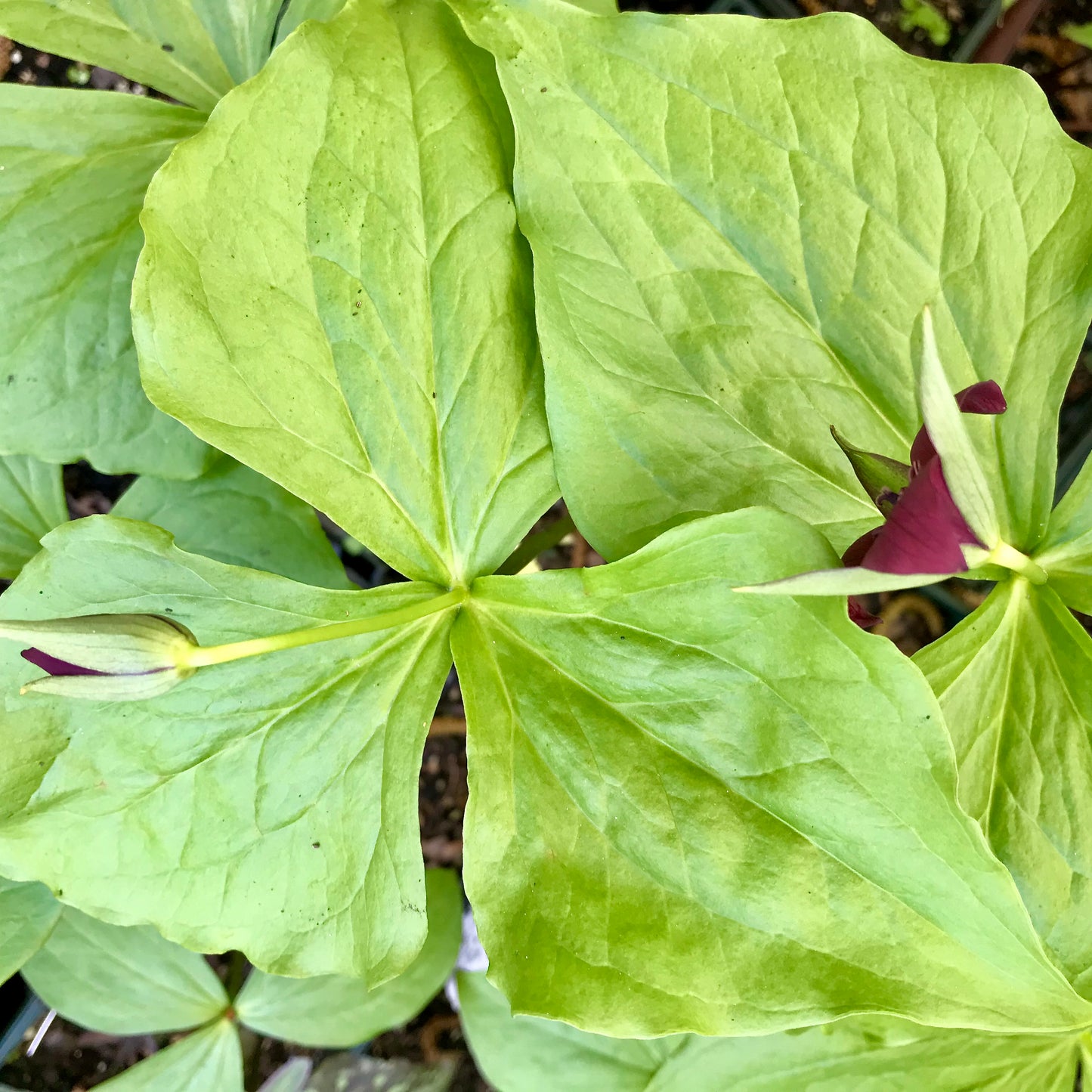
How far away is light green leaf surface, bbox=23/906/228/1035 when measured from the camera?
4.42 feet

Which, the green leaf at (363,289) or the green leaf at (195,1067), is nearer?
the green leaf at (363,289)

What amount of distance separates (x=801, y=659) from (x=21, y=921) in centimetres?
109

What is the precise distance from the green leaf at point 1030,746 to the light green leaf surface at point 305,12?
3.25 feet

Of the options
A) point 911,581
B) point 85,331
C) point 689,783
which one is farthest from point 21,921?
point 911,581

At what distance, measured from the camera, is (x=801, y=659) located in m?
0.72

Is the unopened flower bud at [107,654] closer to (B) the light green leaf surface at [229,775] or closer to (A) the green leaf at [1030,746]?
(B) the light green leaf surface at [229,775]

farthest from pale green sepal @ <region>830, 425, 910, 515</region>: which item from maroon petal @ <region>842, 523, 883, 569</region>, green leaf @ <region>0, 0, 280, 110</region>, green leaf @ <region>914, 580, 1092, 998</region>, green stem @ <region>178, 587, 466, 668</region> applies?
green leaf @ <region>0, 0, 280, 110</region>

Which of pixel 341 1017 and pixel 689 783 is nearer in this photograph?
pixel 689 783

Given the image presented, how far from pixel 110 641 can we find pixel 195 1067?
113cm

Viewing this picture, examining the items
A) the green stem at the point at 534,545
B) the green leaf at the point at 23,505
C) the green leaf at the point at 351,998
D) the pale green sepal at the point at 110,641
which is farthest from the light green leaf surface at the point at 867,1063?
the green leaf at the point at 23,505

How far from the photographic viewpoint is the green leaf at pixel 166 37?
1050mm

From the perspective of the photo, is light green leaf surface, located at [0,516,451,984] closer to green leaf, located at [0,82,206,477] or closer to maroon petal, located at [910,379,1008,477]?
green leaf, located at [0,82,206,477]

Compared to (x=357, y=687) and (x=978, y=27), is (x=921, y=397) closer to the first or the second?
(x=357, y=687)

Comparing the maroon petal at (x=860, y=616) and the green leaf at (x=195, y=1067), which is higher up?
the maroon petal at (x=860, y=616)
